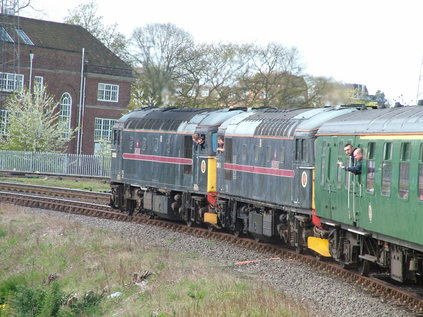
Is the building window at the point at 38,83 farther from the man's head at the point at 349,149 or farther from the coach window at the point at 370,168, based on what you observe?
the coach window at the point at 370,168

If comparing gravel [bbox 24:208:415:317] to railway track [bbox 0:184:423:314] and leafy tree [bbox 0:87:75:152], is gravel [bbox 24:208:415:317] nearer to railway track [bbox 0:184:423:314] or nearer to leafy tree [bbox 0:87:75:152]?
railway track [bbox 0:184:423:314]

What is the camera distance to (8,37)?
209 feet

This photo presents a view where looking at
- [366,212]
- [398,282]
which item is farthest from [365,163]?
[398,282]

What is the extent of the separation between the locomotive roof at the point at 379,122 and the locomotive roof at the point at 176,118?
7.60 meters

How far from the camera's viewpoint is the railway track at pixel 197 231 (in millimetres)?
14758

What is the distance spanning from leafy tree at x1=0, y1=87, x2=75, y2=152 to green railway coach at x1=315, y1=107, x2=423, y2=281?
40.5 meters

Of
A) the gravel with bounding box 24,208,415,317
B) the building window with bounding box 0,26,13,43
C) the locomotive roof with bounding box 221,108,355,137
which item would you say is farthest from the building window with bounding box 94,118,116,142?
the locomotive roof with bounding box 221,108,355,137

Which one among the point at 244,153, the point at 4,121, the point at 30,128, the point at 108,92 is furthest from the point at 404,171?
the point at 108,92

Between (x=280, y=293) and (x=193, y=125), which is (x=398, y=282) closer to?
(x=280, y=293)

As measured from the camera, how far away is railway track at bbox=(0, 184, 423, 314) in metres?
14.8

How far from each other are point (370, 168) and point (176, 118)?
12.8 meters

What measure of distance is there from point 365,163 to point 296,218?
4263 mm

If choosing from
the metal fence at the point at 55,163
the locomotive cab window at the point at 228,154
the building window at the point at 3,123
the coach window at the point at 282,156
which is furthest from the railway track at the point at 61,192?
the building window at the point at 3,123

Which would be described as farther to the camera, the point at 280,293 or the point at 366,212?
the point at 366,212
